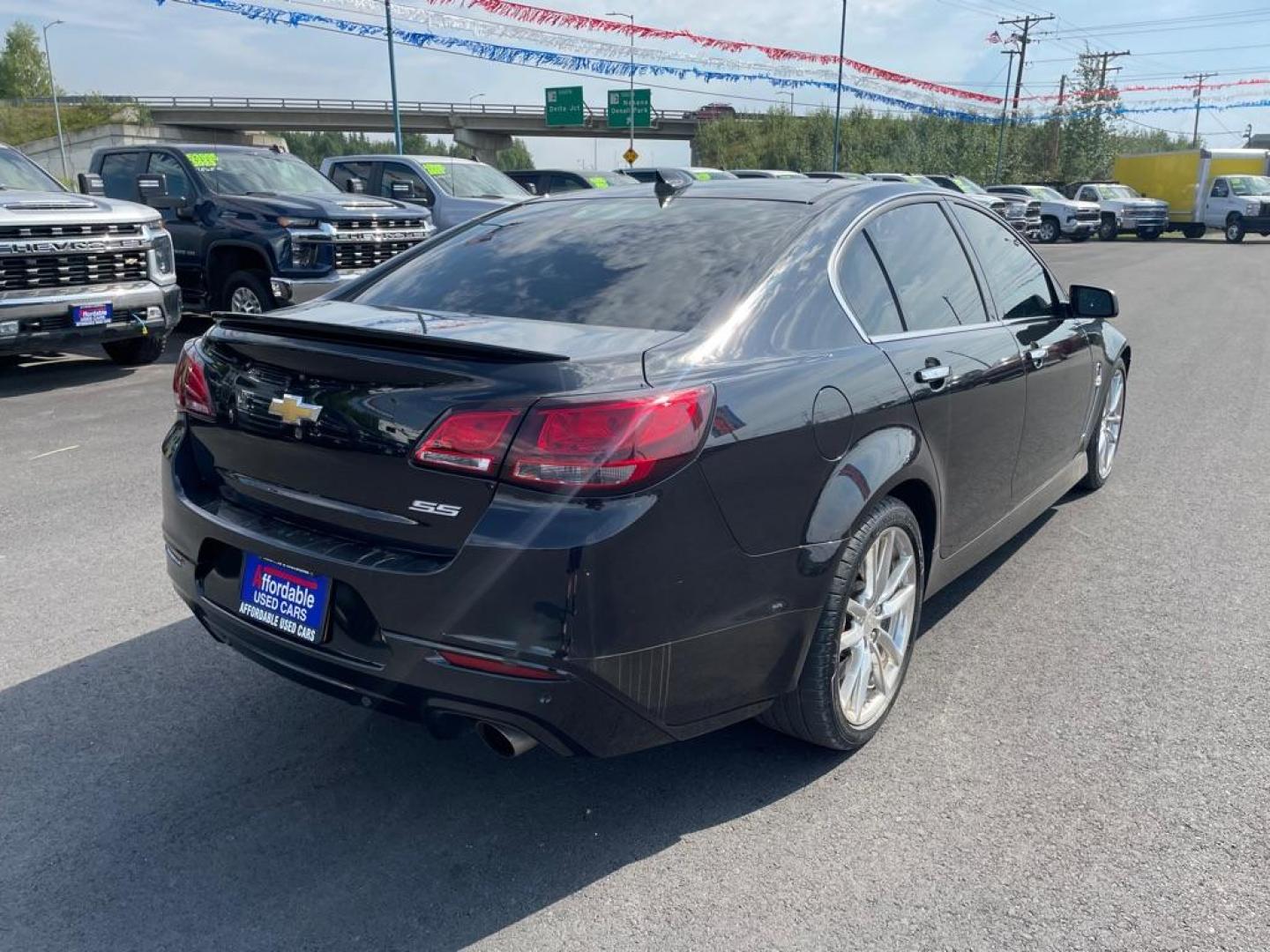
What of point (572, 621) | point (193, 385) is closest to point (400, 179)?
point (193, 385)

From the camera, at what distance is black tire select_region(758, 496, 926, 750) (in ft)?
9.25

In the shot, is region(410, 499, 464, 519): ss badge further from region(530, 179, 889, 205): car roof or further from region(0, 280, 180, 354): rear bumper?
region(0, 280, 180, 354): rear bumper

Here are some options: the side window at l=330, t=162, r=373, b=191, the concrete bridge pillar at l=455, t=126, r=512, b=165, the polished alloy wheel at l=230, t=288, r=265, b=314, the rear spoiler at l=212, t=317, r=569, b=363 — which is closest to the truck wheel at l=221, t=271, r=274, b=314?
the polished alloy wheel at l=230, t=288, r=265, b=314

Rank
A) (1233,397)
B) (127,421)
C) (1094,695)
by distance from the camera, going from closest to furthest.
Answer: (1094,695) → (127,421) → (1233,397)

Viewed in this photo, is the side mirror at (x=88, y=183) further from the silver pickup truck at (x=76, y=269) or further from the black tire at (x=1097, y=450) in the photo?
the black tire at (x=1097, y=450)

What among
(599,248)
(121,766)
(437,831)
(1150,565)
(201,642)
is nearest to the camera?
(437,831)

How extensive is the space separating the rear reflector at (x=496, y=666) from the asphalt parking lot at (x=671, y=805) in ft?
1.96

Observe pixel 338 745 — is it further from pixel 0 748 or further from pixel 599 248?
pixel 599 248

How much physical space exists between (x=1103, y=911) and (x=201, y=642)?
→ 10.1ft

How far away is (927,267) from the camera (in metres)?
3.69

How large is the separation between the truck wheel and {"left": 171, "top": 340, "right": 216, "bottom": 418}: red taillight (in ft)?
24.1

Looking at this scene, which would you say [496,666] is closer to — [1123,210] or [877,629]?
[877,629]

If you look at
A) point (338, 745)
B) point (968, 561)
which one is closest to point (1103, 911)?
point (968, 561)

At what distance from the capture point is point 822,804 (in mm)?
2867
